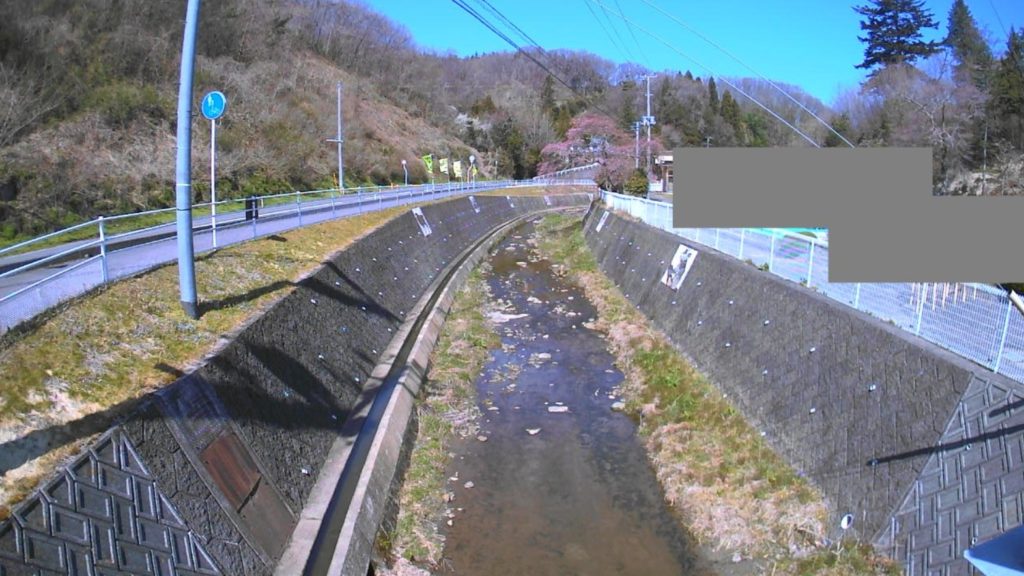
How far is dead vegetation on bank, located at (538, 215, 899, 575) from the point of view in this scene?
5918mm

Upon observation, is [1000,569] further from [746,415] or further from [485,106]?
[485,106]

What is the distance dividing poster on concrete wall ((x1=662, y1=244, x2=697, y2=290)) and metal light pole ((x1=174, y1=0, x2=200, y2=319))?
32.0ft

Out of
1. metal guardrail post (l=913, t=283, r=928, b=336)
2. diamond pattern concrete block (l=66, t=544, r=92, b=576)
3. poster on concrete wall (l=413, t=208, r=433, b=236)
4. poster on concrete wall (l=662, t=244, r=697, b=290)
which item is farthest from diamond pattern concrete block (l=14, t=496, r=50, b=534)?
poster on concrete wall (l=413, t=208, r=433, b=236)

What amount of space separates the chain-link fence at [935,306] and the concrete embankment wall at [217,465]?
648 centimetres

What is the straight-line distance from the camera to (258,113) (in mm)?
34281

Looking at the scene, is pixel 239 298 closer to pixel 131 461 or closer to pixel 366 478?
pixel 366 478

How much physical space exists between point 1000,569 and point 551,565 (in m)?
4.90

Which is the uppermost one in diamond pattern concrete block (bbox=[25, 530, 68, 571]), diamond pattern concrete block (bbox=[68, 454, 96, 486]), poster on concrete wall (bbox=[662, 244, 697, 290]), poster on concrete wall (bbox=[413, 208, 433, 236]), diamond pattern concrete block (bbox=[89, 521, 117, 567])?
poster on concrete wall (bbox=[413, 208, 433, 236])

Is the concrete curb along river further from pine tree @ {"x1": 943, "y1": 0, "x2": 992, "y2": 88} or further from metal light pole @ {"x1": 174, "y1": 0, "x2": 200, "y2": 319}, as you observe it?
pine tree @ {"x1": 943, "y1": 0, "x2": 992, "y2": 88}

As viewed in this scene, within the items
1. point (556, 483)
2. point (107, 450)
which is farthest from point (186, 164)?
point (556, 483)

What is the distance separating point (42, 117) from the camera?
70.2ft

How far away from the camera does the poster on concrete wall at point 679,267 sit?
13920 millimetres

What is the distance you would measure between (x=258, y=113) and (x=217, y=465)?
108 ft

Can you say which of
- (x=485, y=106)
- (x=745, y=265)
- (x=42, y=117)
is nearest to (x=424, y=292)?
(x=745, y=265)
